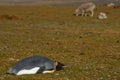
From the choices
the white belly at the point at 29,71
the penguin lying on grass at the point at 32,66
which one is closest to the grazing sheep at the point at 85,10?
the penguin lying on grass at the point at 32,66

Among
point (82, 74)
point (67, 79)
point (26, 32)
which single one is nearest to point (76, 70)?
point (82, 74)

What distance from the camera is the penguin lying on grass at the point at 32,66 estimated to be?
1499 cm

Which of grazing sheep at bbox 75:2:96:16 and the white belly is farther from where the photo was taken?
grazing sheep at bbox 75:2:96:16

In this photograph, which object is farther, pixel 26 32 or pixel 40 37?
pixel 26 32

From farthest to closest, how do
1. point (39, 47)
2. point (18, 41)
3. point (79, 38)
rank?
point (79, 38)
point (18, 41)
point (39, 47)

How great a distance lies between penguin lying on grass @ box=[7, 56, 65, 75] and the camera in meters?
15.0

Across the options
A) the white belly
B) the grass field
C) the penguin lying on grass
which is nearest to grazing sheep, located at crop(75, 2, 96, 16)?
the grass field

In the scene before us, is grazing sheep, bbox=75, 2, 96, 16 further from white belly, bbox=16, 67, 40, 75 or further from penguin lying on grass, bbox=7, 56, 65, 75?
white belly, bbox=16, 67, 40, 75

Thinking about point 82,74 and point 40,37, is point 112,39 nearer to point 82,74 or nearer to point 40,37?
point 40,37

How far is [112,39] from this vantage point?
27875 millimetres

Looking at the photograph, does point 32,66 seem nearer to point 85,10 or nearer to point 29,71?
point 29,71

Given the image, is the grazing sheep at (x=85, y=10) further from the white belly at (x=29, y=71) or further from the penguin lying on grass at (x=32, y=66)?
the white belly at (x=29, y=71)

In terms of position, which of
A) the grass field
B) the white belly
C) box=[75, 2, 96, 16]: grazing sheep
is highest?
the white belly

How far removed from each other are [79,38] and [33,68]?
531 inches
